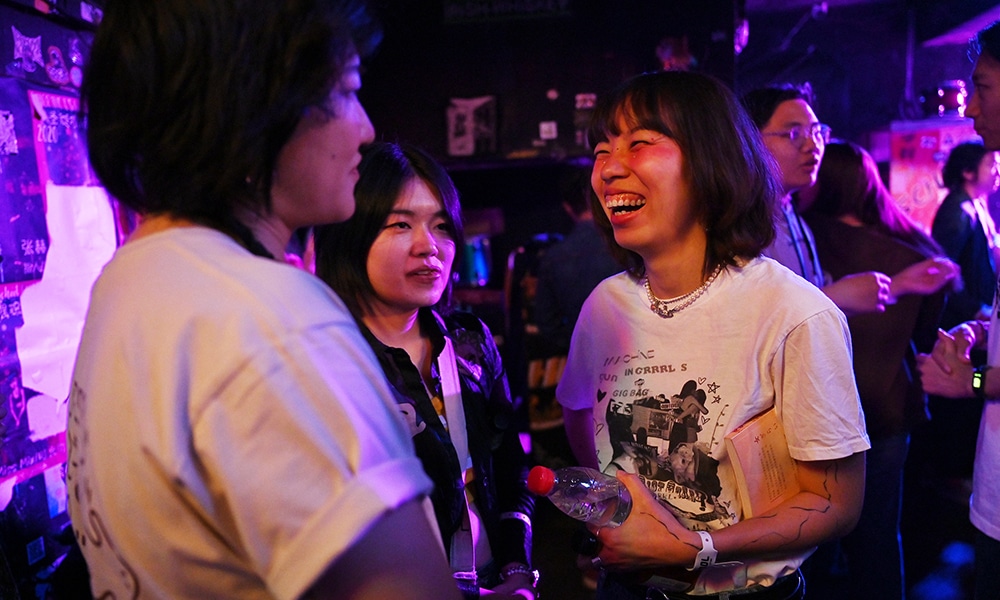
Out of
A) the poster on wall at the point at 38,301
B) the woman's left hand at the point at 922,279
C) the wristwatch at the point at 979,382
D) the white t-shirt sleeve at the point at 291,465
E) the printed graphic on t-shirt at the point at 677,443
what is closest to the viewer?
the white t-shirt sleeve at the point at 291,465

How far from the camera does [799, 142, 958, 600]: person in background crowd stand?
9.07 ft

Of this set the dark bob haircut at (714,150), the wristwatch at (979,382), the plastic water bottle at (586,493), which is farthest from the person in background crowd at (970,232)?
the plastic water bottle at (586,493)

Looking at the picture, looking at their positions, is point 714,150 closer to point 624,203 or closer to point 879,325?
point 624,203

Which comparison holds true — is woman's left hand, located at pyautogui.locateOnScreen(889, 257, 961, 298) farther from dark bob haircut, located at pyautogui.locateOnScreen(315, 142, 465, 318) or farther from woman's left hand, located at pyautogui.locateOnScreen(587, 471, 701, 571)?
dark bob haircut, located at pyautogui.locateOnScreen(315, 142, 465, 318)

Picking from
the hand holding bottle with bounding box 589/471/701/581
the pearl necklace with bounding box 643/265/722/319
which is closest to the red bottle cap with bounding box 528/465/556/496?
the hand holding bottle with bounding box 589/471/701/581

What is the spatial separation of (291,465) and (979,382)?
216cm

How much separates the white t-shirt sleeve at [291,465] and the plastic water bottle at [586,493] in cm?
84

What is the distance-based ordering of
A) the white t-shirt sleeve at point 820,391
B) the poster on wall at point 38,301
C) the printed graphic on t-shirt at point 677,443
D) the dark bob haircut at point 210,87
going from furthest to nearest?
1. the poster on wall at point 38,301
2. the printed graphic on t-shirt at point 677,443
3. the white t-shirt sleeve at point 820,391
4. the dark bob haircut at point 210,87

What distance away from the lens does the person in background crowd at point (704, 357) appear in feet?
4.39

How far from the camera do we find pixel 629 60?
4691mm

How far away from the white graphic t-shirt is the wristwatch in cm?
91

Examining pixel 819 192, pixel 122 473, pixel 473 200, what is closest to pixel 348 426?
pixel 122 473

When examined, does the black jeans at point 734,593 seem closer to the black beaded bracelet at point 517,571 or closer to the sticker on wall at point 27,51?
the black beaded bracelet at point 517,571

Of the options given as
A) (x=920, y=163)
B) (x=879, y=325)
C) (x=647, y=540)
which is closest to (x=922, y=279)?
(x=879, y=325)
